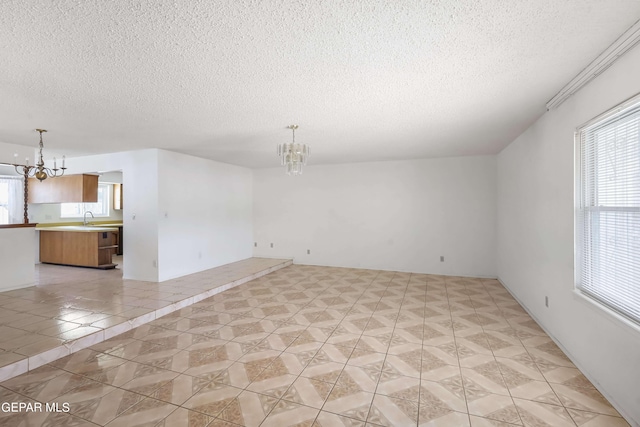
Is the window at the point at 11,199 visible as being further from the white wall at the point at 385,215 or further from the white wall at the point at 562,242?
the white wall at the point at 562,242

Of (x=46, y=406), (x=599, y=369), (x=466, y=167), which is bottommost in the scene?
(x=46, y=406)

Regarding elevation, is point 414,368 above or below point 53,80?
below

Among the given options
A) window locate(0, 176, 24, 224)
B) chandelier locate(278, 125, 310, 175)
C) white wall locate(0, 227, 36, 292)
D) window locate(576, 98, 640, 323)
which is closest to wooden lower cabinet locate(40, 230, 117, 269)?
window locate(0, 176, 24, 224)

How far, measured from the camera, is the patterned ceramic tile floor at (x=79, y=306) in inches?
104

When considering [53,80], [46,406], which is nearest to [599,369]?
[46,406]

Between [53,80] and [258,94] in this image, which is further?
[258,94]

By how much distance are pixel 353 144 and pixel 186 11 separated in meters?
3.45

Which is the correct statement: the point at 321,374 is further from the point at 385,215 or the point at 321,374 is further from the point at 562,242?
the point at 385,215

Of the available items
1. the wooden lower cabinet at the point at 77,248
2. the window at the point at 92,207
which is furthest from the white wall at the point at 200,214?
the window at the point at 92,207

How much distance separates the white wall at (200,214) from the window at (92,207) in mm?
4517

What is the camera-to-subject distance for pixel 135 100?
9.01 feet

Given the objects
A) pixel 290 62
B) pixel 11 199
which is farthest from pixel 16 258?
pixel 290 62

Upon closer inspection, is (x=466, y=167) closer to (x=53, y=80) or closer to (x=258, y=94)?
(x=258, y=94)

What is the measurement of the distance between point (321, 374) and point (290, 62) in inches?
95.0
